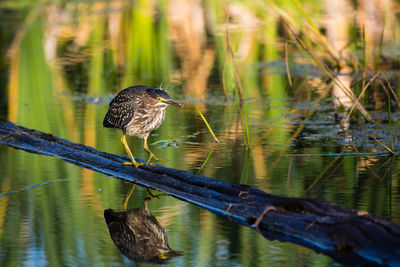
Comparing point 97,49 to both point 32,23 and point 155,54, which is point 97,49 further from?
point 32,23

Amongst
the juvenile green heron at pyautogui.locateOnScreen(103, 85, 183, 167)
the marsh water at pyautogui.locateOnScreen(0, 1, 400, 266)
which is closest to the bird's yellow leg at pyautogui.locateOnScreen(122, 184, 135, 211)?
the marsh water at pyautogui.locateOnScreen(0, 1, 400, 266)

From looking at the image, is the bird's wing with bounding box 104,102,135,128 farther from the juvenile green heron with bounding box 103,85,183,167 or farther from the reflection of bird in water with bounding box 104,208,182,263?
the reflection of bird in water with bounding box 104,208,182,263

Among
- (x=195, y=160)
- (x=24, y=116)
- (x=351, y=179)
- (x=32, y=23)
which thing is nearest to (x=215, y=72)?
(x=24, y=116)

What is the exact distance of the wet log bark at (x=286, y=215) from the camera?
3.60 metres

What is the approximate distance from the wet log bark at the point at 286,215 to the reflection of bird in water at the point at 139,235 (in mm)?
380

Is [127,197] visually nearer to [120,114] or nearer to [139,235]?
[139,235]

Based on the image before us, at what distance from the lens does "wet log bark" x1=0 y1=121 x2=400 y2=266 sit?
142 inches

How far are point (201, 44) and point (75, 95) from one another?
4057 millimetres

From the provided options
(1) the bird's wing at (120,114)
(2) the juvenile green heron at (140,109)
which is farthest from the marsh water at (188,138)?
(1) the bird's wing at (120,114)

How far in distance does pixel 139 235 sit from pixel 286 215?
1.01 m

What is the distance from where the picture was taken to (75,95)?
31.0 feet

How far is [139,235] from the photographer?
14.6 ft

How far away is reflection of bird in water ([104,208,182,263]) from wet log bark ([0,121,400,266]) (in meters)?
0.38

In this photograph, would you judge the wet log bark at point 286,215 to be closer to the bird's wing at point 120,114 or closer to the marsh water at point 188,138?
the marsh water at point 188,138
